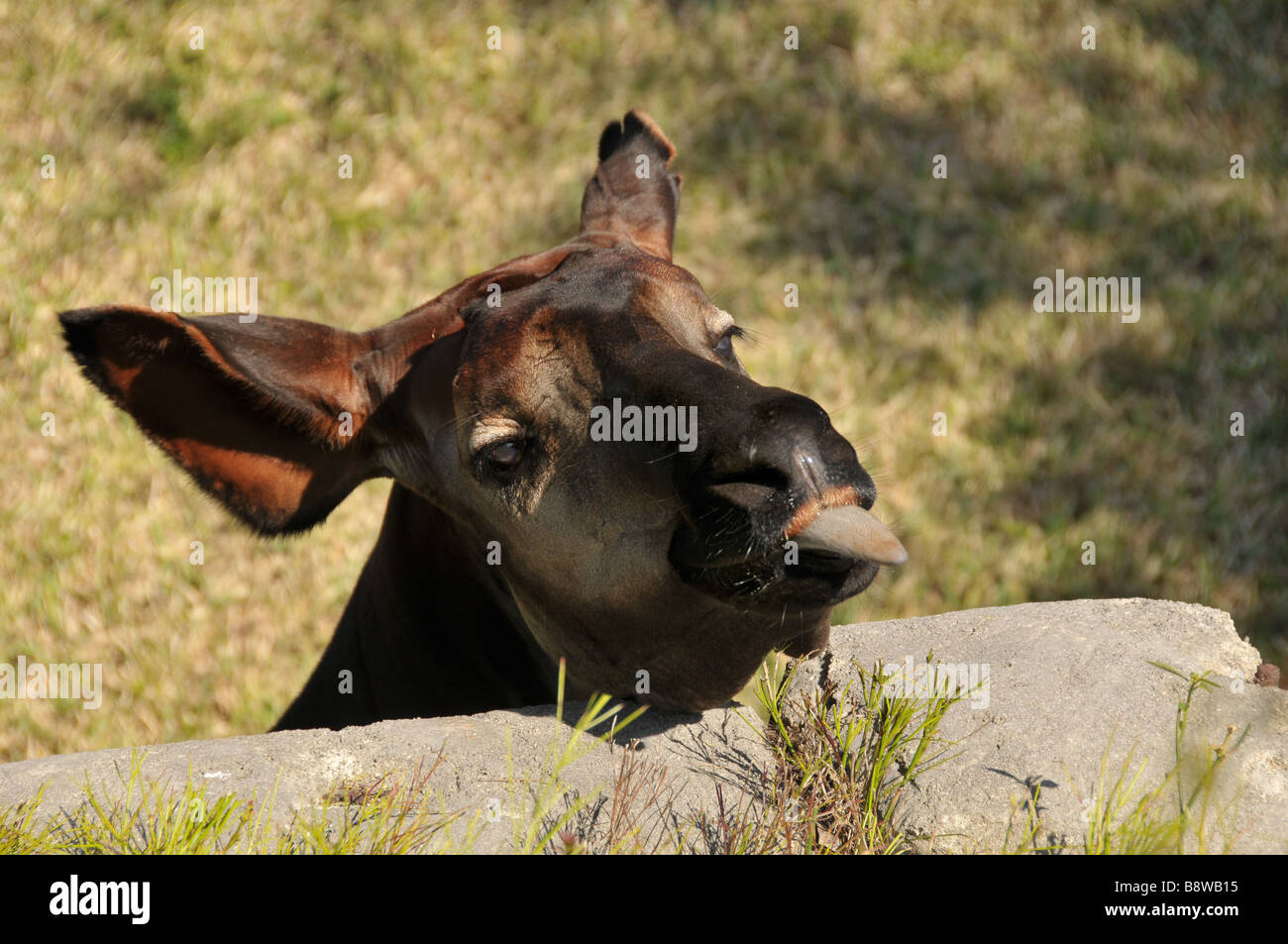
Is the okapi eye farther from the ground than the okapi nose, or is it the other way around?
the okapi eye

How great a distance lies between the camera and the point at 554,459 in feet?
11.1

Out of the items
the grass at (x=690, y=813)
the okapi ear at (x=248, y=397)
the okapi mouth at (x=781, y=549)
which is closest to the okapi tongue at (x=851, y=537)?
the okapi mouth at (x=781, y=549)

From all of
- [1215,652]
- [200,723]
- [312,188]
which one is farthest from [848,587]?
[312,188]

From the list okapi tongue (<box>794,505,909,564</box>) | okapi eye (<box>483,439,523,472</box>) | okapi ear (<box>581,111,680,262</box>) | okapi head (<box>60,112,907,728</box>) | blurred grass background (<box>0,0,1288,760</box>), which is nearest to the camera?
okapi tongue (<box>794,505,909,564</box>)

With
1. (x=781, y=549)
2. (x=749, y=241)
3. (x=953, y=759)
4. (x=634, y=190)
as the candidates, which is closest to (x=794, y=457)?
(x=781, y=549)

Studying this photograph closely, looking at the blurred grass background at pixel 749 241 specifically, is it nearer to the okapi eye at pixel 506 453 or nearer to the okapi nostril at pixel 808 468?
the okapi eye at pixel 506 453

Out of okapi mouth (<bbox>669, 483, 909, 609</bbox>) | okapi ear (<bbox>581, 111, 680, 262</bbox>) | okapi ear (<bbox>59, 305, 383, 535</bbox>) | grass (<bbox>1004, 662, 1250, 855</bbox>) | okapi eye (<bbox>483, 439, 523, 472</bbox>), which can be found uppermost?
okapi ear (<bbox>581, 111, 680, 262</bbox>)

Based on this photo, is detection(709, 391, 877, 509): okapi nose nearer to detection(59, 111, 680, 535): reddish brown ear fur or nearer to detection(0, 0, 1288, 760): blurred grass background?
detection(59, 111, 680, 535): reddish brown ear fur

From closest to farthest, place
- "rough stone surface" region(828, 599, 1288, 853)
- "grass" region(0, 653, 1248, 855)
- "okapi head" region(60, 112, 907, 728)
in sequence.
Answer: "okapi head" region(60, 112, 907, 728) → "grass" region(0, 653, 1248, 855) → "rough stone surface" region(828, 599, 1288, 853)

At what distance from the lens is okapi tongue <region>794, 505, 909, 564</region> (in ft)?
8.30

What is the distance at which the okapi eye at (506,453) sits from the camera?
11.2ft

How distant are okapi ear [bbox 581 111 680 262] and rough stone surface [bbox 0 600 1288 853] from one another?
1.68 meters

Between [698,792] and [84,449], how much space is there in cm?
545

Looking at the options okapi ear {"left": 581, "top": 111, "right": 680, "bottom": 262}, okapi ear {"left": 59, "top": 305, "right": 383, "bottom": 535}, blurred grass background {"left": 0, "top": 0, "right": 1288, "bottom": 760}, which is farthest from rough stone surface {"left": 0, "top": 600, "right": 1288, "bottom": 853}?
blurred grass background {"left": 0, "top": 0, "right": 1288, "bottom": 760}
